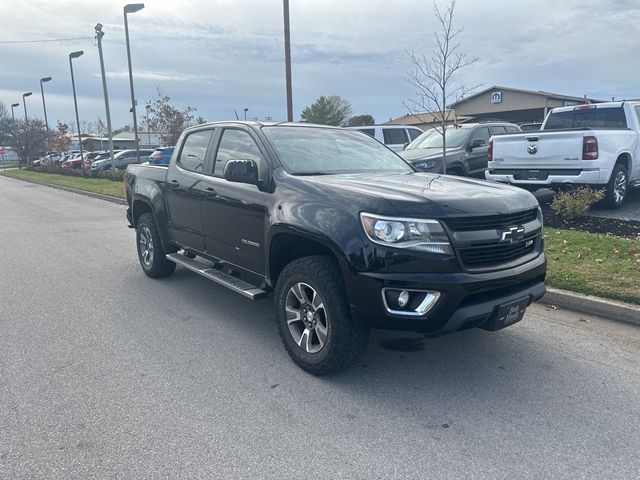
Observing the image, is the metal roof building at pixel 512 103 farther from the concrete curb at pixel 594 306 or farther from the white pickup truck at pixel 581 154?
the concrete curb at pixel 594 306

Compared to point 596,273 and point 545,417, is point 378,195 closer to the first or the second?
point 545,417

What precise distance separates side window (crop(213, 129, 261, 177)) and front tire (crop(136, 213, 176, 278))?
5.65 ft

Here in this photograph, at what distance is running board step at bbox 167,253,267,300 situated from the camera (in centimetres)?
423

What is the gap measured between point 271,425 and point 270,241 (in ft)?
4.77

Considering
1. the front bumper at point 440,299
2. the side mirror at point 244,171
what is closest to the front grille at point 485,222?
the front bumper at point 440,299

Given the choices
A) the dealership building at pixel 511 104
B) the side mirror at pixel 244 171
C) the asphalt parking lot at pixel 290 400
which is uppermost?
the dealership building at pixel 511 104

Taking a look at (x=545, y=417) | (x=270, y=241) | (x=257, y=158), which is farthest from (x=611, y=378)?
(x=257, y=158)

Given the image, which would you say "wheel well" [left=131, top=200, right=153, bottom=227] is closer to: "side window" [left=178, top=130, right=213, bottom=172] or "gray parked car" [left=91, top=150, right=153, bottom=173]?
"side window" [left=178, top=130, right=213, bottom=172]

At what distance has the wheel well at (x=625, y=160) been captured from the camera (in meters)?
8.80

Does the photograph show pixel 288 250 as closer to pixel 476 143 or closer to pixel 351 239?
pixel 351 239

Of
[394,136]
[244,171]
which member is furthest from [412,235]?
[394,136]

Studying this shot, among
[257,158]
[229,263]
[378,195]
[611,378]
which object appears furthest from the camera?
[229,263]

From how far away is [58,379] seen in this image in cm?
371

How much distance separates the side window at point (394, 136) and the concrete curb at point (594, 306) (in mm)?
10577
